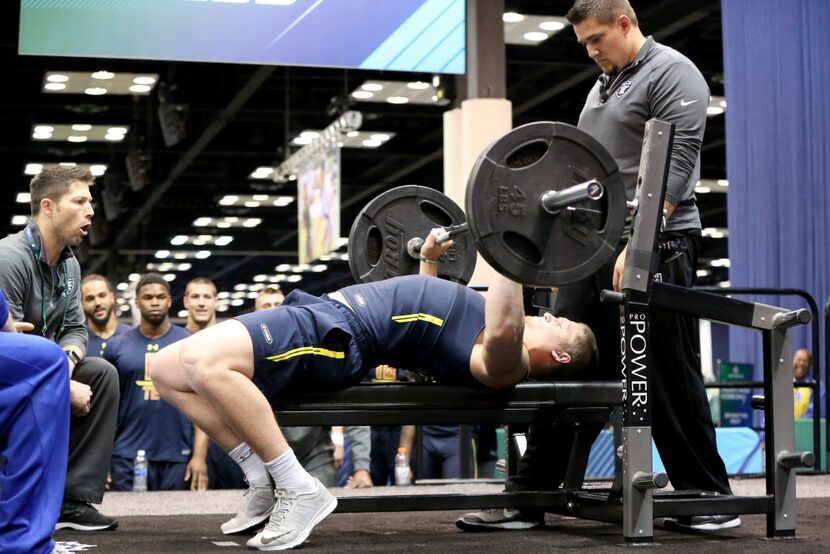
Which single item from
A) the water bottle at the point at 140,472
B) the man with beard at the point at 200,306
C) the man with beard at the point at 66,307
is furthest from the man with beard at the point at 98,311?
the man with beard at the point at 66,307

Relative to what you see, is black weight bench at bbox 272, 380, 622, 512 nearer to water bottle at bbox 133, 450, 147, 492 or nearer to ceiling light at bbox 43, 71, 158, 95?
water bottle at bbox 133, 450, 147, 492

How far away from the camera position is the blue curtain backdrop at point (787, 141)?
8117 millimetres

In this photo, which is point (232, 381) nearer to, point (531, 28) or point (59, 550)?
point (59, 550)

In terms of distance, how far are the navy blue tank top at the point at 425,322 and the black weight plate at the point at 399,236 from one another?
594 millimetres

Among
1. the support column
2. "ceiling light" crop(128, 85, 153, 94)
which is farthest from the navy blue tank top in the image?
"ceiling light" crop(128, 85, 153, 94)

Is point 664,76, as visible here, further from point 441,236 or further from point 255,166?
point 255,166

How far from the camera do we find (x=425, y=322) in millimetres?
2836

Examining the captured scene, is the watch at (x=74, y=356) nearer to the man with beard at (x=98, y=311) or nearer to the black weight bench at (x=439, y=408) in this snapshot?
the black weight bench at (x=439, y=408)

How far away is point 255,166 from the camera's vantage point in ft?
48.1

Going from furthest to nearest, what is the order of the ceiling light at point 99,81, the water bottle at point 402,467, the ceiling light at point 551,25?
the ceiling light at point 99,81 → the ceiling light at point 551,25 → the water bottle at point 402,467

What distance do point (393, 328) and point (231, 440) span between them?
505 millimetres

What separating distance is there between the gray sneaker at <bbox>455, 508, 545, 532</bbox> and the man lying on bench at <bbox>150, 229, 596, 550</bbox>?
450 mm

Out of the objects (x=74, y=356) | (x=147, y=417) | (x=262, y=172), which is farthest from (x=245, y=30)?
(x=262, y=172)

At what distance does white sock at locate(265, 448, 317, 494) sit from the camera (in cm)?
267
